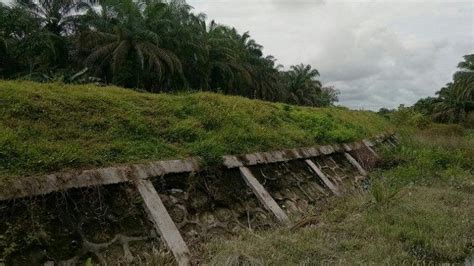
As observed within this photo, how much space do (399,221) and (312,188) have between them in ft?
7.96

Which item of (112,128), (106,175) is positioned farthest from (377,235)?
(112,128)

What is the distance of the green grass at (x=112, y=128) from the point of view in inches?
201

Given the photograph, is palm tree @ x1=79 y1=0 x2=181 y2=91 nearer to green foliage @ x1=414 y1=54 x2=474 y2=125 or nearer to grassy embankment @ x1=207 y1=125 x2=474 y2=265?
grassy embankment @ x1=207 y1=125 x2=474 y2=265

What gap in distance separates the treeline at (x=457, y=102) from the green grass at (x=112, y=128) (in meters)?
28.6

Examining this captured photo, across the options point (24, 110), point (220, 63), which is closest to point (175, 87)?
point (220, 63)

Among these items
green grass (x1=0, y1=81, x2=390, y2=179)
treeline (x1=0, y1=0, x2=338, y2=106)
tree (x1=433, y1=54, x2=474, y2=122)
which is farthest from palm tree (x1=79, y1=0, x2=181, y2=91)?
tree (x1=433, y1=54, x2=474, y2=122)

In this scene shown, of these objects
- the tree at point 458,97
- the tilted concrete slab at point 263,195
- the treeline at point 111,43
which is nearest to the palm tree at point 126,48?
the treeline at point 111,43

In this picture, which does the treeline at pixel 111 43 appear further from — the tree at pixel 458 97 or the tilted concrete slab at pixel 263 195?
the tree at pixel 458 97

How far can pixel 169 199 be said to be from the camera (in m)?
5.69

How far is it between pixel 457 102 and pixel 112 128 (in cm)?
4428

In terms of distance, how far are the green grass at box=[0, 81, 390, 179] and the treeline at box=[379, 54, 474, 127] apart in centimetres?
2857

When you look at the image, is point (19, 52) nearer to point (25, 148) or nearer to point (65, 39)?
point (65, 39)

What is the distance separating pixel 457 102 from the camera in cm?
4419

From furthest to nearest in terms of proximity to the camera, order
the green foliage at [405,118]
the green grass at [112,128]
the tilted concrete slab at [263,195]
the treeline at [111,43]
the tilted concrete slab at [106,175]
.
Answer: the green foliage at [405,118]
the treeline at [111,43]
the tilted concrete slab at [263,195]
the green grass at [112,128]
the tilted concrete slab at [106,175]
